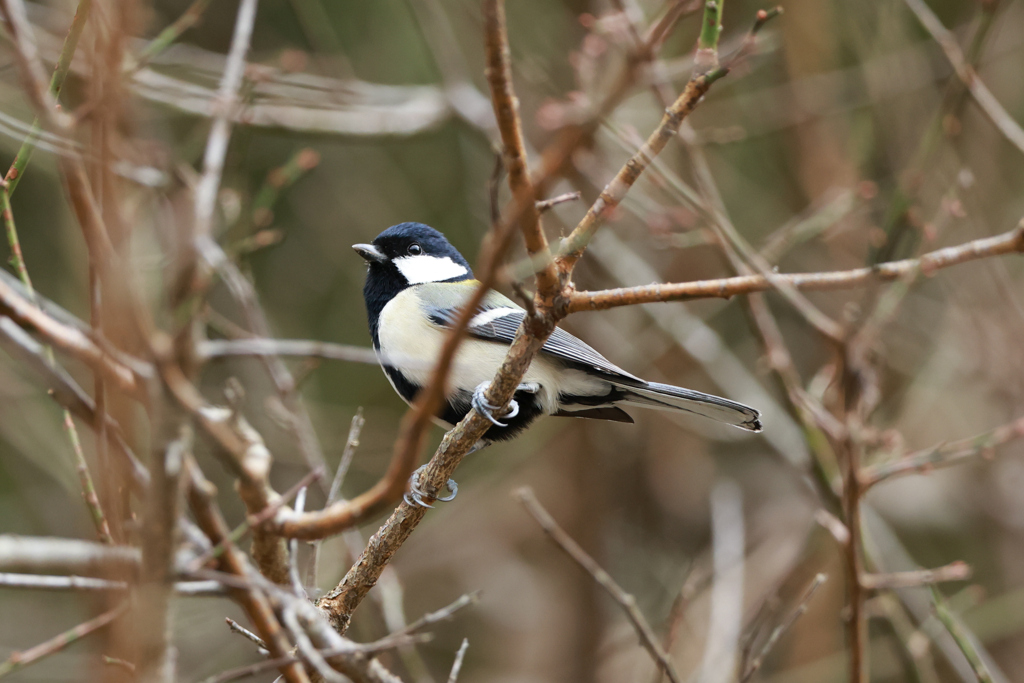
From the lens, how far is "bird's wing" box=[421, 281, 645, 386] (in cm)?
300

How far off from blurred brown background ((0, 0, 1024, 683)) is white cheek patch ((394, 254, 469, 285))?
96 cm

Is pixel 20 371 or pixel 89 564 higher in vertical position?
pixel 20 371

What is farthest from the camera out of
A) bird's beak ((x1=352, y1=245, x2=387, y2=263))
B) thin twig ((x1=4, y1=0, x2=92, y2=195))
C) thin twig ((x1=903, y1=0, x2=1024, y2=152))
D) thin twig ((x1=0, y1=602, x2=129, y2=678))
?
bird's beak ((x1=352, y1=245, x2=387, y2=263))

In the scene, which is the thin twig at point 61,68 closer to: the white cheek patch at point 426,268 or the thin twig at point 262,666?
the thin twig at point 262,666

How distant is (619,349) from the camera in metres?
5.09

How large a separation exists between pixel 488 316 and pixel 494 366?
0.74 ft

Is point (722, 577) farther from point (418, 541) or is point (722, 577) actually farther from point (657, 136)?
point (657, 136)

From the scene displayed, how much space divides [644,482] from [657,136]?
4493 millimetres

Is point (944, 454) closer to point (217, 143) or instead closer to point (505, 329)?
point (505, 329)

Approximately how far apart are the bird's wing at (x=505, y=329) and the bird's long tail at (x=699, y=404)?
67mm

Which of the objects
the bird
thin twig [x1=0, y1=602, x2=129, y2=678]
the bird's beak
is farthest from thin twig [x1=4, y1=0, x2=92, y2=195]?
the bird's beak

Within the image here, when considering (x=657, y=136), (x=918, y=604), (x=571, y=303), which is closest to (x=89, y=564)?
(x=571, y=303)

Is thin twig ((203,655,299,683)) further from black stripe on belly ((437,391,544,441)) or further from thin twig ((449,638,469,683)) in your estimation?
black stripe on belly ((437,391,544,441))

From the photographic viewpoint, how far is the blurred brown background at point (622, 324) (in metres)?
4.67
